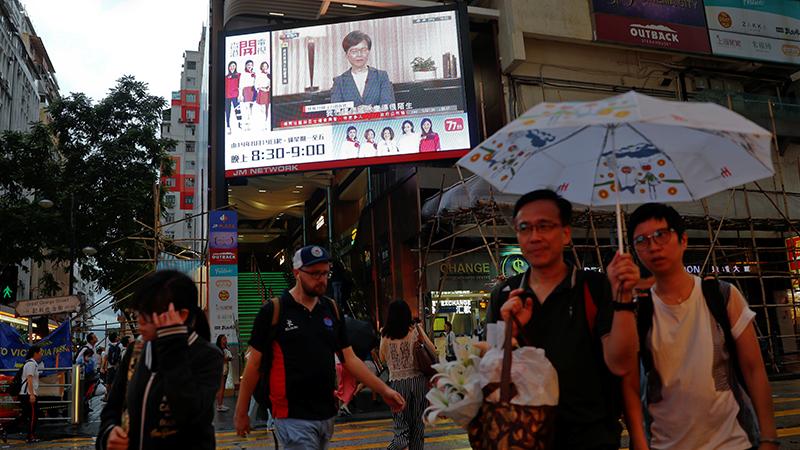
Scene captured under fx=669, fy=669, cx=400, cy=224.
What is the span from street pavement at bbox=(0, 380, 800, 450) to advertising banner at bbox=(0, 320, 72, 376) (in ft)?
4.56

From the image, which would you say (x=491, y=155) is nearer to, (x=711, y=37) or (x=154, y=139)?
(x=711, y=37)

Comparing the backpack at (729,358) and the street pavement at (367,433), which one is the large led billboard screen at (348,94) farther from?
the backpack at (729,358)

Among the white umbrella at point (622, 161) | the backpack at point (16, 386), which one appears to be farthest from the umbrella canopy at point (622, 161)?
the backpack at point (16, 386)

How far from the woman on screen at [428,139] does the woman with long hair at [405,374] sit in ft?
39.6

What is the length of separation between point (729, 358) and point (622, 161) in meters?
0.99

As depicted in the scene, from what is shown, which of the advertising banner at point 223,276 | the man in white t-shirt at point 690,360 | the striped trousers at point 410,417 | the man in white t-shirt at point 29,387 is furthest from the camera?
the advertising banner at point 223,276

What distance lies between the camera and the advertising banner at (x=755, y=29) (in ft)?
74.1

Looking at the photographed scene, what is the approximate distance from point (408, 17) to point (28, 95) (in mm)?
46850

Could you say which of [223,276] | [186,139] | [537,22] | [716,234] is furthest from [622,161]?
[186,139]

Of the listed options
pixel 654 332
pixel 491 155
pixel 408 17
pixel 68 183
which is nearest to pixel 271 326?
pixel 491 155

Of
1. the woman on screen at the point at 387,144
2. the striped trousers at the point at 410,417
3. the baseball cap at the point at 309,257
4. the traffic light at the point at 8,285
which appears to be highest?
the woman on screen at the point at 387,144

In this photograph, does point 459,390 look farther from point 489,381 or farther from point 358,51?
point 358,51

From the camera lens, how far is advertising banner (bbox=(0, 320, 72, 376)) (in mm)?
13562

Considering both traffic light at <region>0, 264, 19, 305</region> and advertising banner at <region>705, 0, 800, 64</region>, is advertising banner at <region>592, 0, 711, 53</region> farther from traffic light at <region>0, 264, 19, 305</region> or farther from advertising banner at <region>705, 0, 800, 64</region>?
A: traffic light at <region>0, 264, 19, 305</region>
